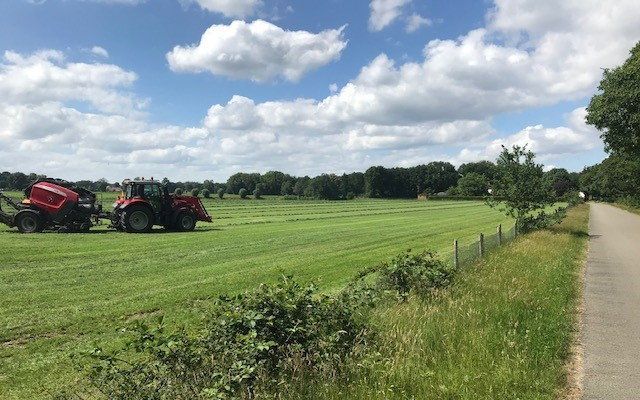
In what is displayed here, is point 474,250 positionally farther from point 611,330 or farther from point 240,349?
point 240,349

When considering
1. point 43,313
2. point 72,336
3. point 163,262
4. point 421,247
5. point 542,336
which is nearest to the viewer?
point 542,336

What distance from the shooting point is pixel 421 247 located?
21062 millimetres

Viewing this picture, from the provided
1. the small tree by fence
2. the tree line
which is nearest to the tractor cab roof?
the small tree by fence

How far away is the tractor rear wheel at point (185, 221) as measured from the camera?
25828mm

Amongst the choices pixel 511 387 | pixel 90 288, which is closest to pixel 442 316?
pixel 511 387

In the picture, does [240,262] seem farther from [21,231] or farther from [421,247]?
[21,231]

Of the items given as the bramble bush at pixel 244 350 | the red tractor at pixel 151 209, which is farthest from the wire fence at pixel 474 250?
the red tractor at pixel 151 209

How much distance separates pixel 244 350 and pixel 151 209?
21030 millimetres

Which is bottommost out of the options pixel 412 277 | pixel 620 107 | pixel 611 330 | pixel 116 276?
pixel 611 330

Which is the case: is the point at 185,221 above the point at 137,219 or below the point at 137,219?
below

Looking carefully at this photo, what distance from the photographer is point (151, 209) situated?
80.9 feet

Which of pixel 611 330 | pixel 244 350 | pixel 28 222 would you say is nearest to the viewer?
pixel 244 350

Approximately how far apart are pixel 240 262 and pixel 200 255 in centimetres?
210

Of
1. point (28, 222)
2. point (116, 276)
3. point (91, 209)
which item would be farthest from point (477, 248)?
point (28, 222)
